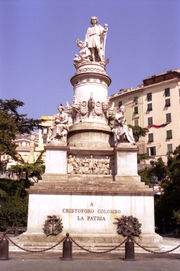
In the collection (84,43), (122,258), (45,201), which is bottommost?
(122,258)

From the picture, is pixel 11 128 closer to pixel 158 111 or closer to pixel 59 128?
pixel 59 128

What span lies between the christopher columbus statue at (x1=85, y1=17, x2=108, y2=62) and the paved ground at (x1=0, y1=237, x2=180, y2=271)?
13.3m

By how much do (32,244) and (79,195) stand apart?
3085 millimetres

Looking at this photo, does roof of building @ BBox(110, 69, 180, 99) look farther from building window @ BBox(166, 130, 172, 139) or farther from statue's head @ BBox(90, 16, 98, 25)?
statue's head @ BBox(90, 16, 98, 25)

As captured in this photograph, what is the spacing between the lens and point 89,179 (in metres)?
15.4

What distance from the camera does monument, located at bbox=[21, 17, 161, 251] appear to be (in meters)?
13.9

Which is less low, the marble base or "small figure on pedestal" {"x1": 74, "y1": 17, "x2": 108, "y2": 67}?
"small figure on pedestal" {"x1": 74, "y1": 17, "x2": 108, "y2": 67}

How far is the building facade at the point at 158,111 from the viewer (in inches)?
2040

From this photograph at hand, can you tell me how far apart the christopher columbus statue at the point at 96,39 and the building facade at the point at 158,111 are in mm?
33807

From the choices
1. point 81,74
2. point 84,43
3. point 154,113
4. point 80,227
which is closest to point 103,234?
point 80,227

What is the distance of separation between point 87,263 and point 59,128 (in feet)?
26.9

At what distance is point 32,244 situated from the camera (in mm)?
13109

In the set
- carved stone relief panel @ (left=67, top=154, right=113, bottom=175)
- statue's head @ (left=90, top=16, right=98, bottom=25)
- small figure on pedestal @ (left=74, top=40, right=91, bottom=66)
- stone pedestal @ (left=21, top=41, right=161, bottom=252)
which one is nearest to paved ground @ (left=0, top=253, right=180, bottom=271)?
stone pedestal @ (left=21, top=41, right=161, bottom=252)

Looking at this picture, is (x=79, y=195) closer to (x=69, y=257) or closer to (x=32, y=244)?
(x=32, y=244)
